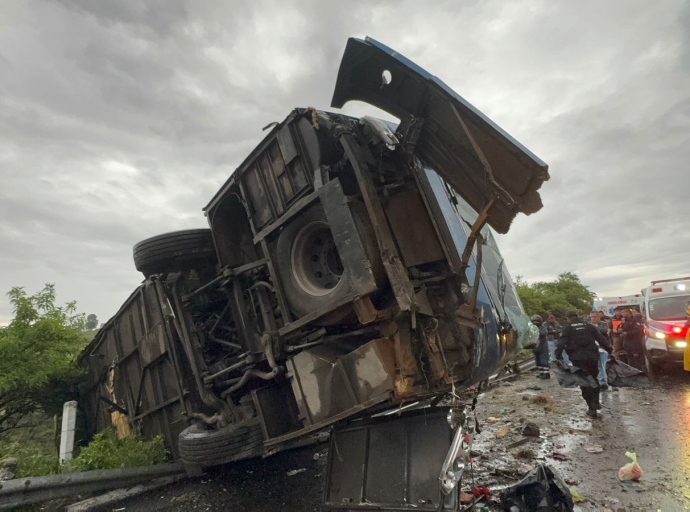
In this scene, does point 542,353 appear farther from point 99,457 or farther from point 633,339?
point 99,457

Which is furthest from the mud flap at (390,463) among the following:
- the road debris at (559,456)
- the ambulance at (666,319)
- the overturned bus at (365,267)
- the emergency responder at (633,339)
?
the emergency responder at (633,339)

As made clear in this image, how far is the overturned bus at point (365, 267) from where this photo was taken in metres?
2.51

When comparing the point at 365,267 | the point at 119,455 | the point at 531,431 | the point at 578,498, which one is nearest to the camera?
the point at 365,267

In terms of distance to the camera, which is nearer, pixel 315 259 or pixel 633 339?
pixel 315 259

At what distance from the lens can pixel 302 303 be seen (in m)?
2.95

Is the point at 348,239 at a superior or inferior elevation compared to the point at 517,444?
superior

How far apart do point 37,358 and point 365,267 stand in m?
7.79

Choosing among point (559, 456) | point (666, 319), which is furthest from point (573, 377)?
point (666, 319)

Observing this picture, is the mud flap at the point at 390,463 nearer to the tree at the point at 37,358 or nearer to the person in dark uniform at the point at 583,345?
the person in dark uniform at the point at 583,345

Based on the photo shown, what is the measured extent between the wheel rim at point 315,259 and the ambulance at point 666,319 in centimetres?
659

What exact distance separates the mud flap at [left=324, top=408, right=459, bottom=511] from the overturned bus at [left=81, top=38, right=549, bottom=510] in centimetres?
2

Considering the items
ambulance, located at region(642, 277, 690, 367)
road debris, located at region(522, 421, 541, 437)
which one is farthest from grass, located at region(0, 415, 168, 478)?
ambulance, located at region(642, 277, 690, 367)

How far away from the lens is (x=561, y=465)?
3.59m

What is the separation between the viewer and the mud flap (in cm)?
246
